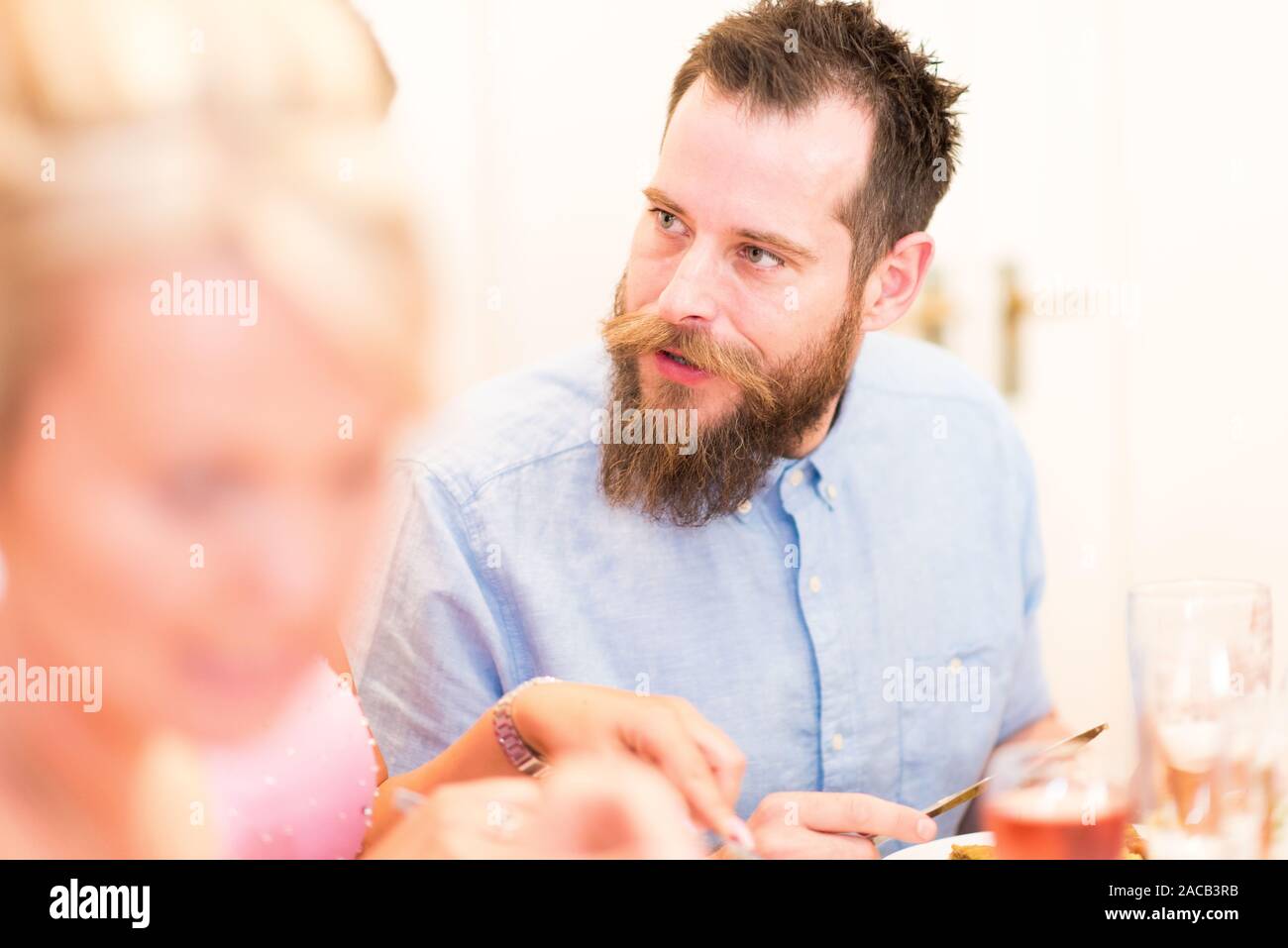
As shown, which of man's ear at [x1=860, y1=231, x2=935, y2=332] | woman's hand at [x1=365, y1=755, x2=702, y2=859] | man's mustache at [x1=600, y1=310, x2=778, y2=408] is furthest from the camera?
man's ear at [x1=860, y1=231, x2=935, y2=332]

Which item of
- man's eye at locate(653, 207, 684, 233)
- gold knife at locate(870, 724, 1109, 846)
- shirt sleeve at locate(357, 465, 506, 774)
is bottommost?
gold knife at locate(870, 724, 1109, 846)

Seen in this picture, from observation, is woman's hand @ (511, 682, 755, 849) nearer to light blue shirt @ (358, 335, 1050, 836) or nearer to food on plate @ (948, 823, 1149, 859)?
light blue shirt @ (358, 335, 1050, 836)

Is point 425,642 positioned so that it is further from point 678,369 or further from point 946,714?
point 946,714

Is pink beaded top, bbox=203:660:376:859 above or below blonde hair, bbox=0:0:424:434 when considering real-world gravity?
below

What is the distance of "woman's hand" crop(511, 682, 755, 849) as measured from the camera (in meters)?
0.90

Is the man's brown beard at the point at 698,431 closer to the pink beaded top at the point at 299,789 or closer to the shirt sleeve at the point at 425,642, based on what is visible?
the shirt sleeve at the point at 425,642

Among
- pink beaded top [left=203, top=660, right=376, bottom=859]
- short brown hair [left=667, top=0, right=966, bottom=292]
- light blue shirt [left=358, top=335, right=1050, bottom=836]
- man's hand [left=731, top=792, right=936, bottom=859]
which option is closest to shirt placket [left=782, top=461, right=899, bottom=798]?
light blue shirt [left=358, top=335, right=1050, bottom=836]

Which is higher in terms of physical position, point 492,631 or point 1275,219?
point 1275,219

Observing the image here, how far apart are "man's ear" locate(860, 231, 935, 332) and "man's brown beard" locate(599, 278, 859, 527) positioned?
0.08 m

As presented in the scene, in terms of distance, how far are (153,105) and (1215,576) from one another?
1114mm

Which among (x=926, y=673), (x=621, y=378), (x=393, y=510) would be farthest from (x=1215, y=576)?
(x=393, y=510)

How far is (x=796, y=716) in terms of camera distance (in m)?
1.09

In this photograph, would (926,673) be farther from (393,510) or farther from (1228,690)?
(393,510)

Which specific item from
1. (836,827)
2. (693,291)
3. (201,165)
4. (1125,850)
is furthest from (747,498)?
(201,165)
